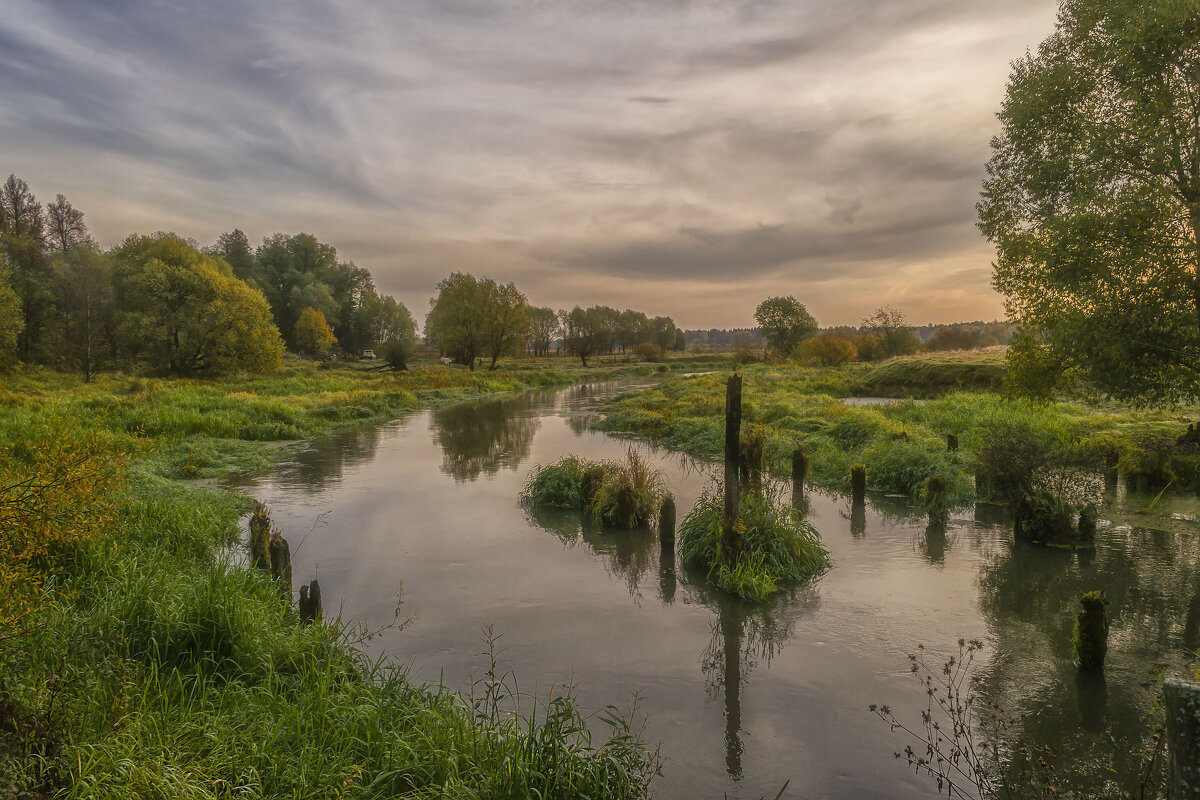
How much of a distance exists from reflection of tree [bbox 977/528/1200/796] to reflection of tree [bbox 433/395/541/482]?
1402 centimetres

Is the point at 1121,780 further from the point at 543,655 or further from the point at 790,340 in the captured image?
the point at 790,340

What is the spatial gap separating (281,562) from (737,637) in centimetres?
627

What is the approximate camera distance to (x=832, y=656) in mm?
7664

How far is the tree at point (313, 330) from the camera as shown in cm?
6712

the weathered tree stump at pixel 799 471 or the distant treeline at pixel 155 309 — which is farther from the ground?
the distant treeline at pixel 155 309

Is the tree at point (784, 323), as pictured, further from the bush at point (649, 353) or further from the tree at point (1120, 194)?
the tree at point (1120, 194)

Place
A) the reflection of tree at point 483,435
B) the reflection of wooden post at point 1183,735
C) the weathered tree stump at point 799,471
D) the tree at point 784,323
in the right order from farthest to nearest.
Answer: the tree at point 784,323, the reflection of tree at point 483,435, the weathered tree stump at point 799,471, the reflection of wooden post at point 1183,735

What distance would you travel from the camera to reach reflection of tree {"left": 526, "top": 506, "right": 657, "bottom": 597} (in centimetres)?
1087

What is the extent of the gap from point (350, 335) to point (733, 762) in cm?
8550

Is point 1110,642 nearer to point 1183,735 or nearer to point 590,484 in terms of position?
point 1183,735

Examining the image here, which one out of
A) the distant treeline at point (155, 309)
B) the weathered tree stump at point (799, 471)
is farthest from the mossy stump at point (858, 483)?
the distant treeline at point (155, 309)

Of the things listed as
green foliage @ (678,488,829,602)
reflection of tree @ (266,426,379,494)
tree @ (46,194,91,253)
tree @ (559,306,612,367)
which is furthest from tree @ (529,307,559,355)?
green foliage @ (678,488,829,602)

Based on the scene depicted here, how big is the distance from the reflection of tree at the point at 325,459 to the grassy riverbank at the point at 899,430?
10913 millimetres

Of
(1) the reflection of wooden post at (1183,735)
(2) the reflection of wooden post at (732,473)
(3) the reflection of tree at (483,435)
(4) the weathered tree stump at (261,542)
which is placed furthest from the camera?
(3) the reflection of tree at (483,435)
